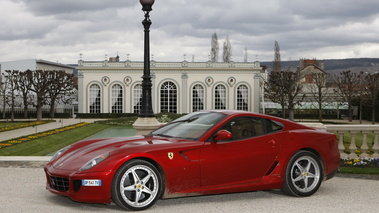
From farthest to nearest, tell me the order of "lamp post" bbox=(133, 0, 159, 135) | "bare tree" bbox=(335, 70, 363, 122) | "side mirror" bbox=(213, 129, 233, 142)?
"bare tree" bbox=(335, 70, 363, 122), "lamp post" bbox=(133, 0, 159, 135), "side mirror" bbox=(213, 129, 233, 142)

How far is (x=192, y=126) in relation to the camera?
6848mm

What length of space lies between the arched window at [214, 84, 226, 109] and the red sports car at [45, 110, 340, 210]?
2213 inches

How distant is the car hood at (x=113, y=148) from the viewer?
596 centimetres

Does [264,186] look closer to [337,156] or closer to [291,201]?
[291,201]

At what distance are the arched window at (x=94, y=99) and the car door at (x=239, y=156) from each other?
57049mm

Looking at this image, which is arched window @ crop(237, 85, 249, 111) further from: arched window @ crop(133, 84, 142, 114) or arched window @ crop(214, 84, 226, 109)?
arched window @ crop(133, 84, 142, 114)

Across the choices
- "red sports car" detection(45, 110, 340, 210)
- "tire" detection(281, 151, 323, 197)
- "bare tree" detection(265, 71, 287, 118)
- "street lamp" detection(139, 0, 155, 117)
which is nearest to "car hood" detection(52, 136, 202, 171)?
"red sports car" detection(45, 110, 340, 210)

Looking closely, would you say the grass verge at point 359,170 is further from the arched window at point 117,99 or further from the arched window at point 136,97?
the arched window at point 117,99

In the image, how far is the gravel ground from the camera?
6047 millimetres

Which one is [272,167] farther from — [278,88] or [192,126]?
[278,88]

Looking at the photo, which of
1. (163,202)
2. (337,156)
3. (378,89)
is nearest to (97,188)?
(163,202)

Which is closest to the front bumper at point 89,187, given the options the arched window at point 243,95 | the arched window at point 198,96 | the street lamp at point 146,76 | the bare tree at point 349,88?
the street lamp at point 146,76

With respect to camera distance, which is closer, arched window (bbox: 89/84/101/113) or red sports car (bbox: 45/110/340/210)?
red sports car (bbox: 45/110/340/210)

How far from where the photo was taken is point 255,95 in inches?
2498
